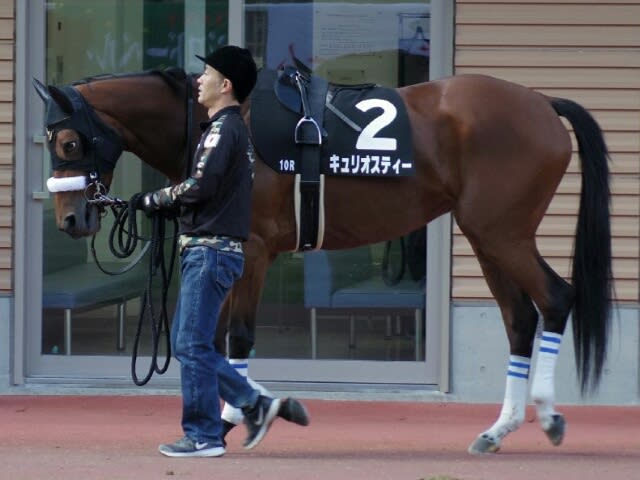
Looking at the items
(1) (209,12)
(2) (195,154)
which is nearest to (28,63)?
(1) (209,12)

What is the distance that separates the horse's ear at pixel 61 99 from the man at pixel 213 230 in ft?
1.98

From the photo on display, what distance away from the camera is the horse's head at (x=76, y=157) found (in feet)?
23.6

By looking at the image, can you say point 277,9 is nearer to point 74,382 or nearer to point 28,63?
point 28,63

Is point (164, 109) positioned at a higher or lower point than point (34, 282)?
higher

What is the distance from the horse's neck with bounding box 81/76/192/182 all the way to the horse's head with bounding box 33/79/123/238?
0.11 metres

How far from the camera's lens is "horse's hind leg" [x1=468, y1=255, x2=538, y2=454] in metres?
7.58

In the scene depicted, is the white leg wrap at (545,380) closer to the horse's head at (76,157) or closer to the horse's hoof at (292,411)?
the horse's hoof at (292,411)

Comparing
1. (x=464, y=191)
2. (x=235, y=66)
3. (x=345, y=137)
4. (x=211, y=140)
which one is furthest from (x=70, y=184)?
(x=464, y=191)

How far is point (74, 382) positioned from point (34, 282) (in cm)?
71

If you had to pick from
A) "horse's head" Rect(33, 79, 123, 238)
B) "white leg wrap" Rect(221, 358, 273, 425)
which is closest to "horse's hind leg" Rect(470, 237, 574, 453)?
"white leg wrap" Rect(221, 358, 273, 425)

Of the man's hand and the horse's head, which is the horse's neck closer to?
the horse's head

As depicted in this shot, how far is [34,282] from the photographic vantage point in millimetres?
9617

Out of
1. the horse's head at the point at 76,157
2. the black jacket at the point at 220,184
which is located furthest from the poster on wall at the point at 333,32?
the black jacket at the point at 220,184

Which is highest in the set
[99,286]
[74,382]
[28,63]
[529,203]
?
[28,63]
